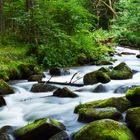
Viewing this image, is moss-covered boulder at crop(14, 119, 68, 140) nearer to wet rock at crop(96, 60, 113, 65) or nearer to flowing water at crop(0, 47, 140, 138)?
flowing water at crop(0, 47, 140, 138)

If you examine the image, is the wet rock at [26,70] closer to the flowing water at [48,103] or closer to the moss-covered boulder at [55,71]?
the flowing water at [48,103]

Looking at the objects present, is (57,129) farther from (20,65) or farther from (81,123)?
(20,65)

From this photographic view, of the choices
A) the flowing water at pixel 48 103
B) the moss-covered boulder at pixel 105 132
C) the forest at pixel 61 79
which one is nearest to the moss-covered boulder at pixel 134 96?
the forest at pixel 61 79

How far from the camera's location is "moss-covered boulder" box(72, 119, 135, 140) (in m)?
6.01

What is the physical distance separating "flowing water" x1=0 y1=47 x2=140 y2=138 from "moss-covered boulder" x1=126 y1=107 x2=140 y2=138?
0.91 metres

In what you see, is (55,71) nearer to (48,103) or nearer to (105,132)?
(48,103)

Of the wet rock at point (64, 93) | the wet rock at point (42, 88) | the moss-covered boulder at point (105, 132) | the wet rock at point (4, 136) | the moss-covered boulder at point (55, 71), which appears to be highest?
the moss-covered boulder at point (105, 132)

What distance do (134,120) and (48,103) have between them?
2.89 meters

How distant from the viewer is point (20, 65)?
12.4 meters

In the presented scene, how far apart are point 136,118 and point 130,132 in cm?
35

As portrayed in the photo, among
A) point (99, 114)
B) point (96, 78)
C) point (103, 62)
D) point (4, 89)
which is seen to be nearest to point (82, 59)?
point (103, 62)

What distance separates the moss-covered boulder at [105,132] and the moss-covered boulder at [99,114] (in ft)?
1.82

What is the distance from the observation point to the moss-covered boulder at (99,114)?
6.94m

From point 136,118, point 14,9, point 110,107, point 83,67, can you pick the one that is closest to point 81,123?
point 110,107
